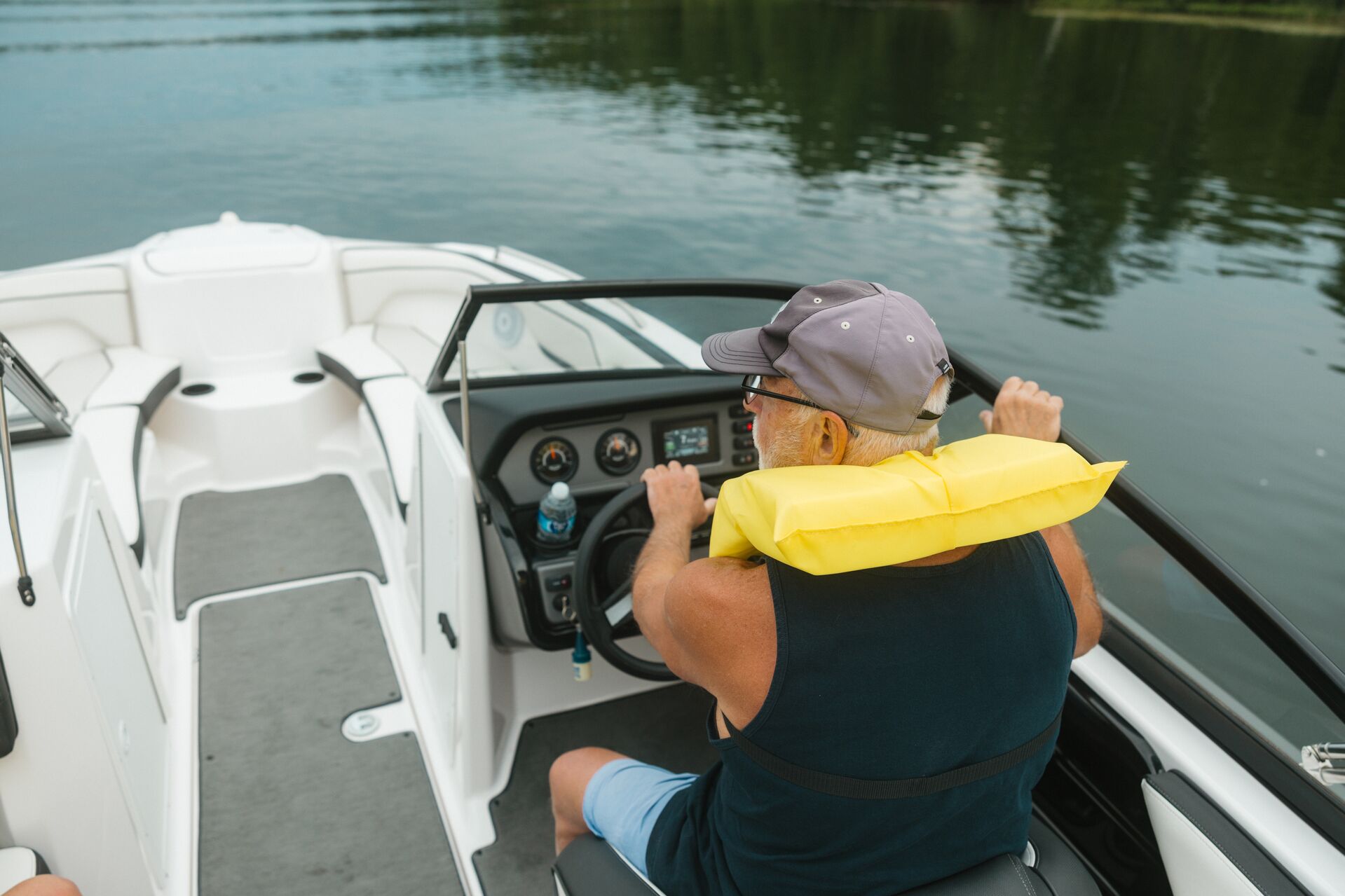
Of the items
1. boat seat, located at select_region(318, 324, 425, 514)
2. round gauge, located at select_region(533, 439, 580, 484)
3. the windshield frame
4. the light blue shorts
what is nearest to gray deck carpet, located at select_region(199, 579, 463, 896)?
boat seat, located at select_region(318, 324, 425, 514)

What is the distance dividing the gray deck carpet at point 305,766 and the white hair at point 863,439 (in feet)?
4.52

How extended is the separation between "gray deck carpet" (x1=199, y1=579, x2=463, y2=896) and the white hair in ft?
4.52

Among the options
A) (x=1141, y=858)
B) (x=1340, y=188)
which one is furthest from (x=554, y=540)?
(x=1340, y=188)

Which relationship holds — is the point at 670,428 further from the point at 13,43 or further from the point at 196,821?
the point at 13,43

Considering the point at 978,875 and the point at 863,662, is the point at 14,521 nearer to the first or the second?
the point at 863,662

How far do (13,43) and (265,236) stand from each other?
2274cm

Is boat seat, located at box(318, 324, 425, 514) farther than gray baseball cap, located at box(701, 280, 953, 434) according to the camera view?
Yes

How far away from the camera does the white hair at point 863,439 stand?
1.01 metres

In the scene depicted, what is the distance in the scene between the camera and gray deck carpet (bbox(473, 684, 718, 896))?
1896 mm

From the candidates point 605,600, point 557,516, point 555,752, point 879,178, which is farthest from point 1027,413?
point 879,178

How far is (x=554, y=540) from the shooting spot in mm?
1876

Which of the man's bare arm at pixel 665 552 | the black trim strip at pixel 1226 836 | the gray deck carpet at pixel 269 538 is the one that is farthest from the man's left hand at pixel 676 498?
the gray deck carpet at pixel 269 538

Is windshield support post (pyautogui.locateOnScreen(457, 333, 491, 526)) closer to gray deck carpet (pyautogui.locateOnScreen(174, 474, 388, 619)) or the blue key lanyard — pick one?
the blue key lanyard

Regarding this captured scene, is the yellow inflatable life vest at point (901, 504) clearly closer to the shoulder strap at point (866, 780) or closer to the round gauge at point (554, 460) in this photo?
the shoulder strap at point (866, 780)
